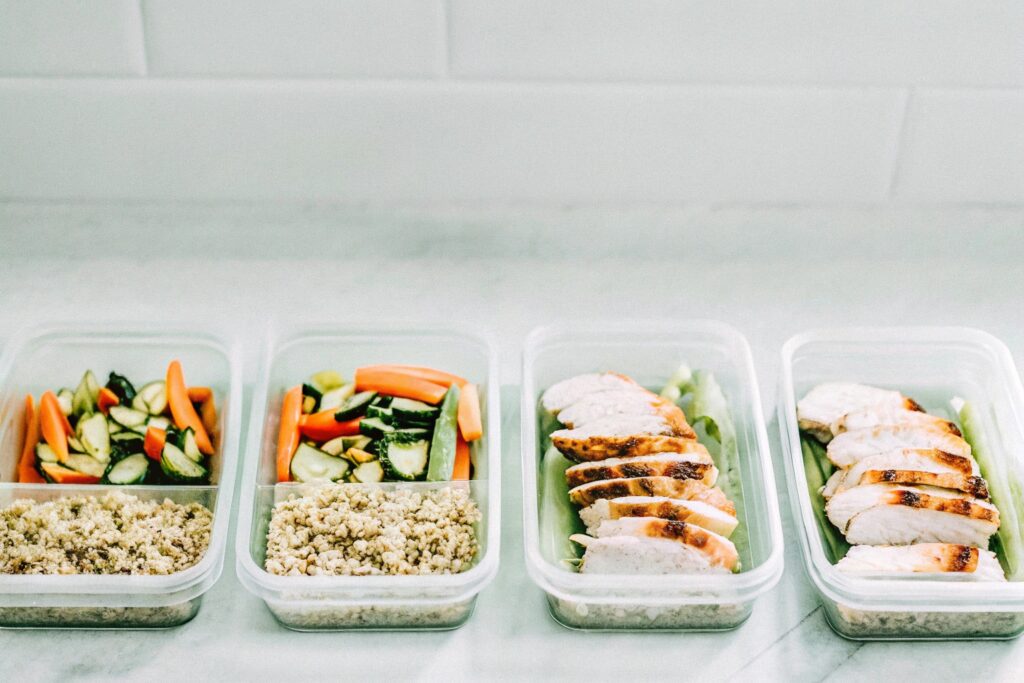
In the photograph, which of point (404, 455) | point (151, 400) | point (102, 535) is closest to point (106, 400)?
point (151, 400)

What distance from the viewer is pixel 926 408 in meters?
1.41

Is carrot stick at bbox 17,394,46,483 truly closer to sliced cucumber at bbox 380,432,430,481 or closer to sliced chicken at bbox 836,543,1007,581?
sliced cucumber at bbox 380,432,430,481

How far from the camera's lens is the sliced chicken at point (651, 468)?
1.19m

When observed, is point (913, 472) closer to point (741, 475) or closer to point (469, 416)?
point (741, 475)

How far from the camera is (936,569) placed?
43.6 inches

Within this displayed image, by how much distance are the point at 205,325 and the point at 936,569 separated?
95cm

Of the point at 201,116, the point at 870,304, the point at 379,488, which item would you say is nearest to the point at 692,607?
the point at 379,488

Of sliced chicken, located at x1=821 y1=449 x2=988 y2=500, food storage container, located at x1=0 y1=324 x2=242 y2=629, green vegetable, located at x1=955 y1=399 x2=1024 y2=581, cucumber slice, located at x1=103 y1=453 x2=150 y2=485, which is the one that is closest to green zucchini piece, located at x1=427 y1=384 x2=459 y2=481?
food storage container, located at x1=0 y1=324 x2=242 y2=629

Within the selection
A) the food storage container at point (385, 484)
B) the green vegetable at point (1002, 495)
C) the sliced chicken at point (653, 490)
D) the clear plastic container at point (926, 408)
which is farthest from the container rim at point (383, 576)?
the green vegetable at point (1002, 495)

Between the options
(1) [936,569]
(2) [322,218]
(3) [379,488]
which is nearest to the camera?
(1) [936,569]

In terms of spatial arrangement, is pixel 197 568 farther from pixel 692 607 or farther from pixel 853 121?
pixel 853 121

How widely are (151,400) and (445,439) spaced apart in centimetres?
40

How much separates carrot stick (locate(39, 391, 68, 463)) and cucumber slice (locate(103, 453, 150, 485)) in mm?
74

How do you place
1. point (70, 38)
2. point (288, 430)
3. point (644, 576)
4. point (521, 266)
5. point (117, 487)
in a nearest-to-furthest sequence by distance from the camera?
point (644, 576), point (117, 487), point (288, 430), point (70, 38), point (521, 266)
